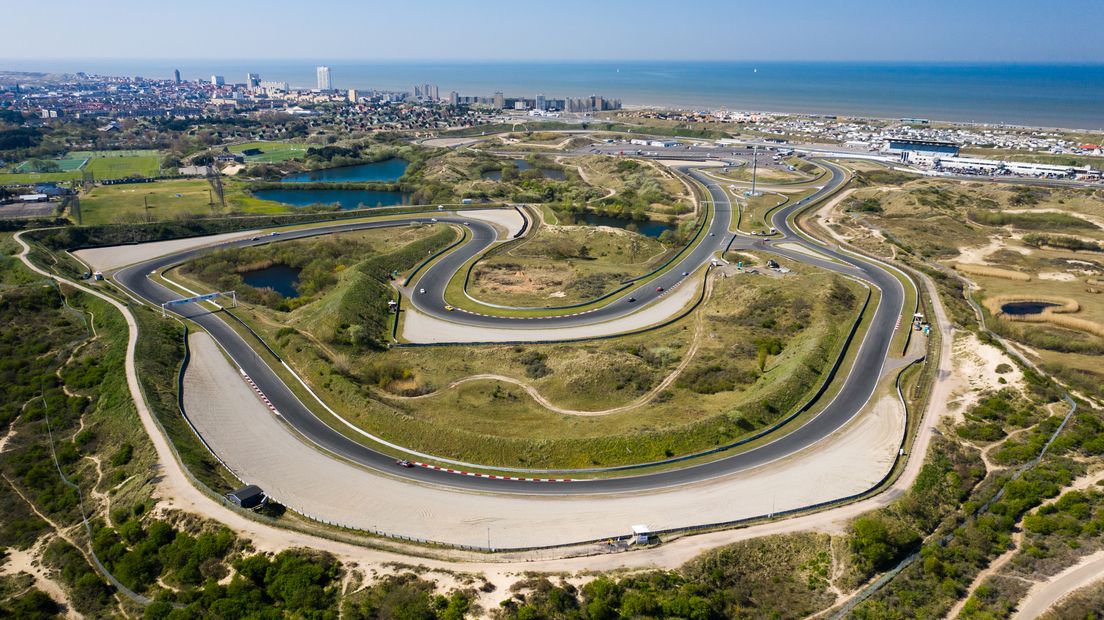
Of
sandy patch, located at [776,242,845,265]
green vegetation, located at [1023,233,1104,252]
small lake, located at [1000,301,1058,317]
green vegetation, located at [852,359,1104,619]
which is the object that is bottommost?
green vegetation, located at [852,359,1104,619]

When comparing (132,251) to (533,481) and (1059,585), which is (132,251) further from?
(1059,585)

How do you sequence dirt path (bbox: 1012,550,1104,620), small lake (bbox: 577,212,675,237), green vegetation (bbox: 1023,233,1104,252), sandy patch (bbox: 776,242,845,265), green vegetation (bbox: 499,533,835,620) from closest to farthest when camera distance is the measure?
dirt path (bbox: 1012,550,1104,620), green vegetation (bbox: 499,533,835,620), sandy patch (bbox: 776,242,845,265), green vegetation (bbox: 1023,233,1104,252), small lake (bbox: 577,212,675,237)

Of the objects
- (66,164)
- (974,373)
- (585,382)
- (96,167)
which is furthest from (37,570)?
(66,164)

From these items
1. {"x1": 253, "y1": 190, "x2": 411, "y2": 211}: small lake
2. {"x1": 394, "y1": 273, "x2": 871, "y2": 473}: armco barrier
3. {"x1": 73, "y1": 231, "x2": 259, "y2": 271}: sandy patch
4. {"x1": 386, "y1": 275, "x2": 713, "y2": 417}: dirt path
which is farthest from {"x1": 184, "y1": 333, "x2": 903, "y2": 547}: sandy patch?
{"x1": 253, "y1": 190, "x2": 411, "y2": 211}: small lake

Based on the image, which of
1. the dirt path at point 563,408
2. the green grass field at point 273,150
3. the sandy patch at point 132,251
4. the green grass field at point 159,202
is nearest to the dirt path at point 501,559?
the dirt path at point 563,408

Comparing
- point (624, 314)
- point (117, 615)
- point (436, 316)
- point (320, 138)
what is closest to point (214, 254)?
point (436, 316)

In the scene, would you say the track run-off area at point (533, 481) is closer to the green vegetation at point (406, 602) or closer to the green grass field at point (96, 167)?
the green vegetation at point (406, 602)

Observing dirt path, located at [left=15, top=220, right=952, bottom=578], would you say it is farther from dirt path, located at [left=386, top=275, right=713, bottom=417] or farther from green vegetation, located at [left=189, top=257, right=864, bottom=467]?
dirt path, located at [left=386, top=275, right=713, bottom=417]
